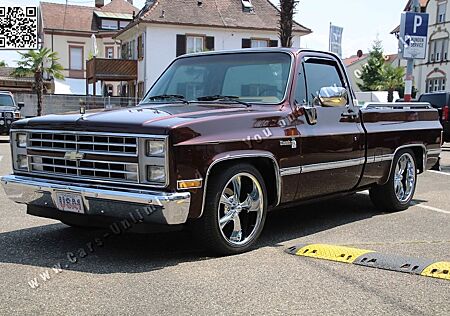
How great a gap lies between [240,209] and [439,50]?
4400cm

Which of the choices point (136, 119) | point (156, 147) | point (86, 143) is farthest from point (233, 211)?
point (86, 143)

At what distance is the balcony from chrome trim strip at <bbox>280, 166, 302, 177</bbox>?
3056cm

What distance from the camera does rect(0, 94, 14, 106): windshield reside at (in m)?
21.3

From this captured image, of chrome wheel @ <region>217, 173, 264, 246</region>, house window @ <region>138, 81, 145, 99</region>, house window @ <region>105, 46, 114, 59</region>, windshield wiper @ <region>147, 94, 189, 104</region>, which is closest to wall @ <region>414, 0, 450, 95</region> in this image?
house window @ <region>138, 81, 145, 99</region>

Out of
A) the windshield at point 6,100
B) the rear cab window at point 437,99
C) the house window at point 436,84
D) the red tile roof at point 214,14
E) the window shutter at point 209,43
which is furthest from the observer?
the house window at point 436,84

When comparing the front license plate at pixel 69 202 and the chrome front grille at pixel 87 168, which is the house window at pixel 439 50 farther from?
the front license plate at pixel 69 202

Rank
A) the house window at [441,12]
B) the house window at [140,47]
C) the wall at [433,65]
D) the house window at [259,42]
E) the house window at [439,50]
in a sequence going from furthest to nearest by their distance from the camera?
the house window at [441,12] < the house window at [439,50] < the wall at [433,65] < the house window at [259,42] < the house window at [140,47]

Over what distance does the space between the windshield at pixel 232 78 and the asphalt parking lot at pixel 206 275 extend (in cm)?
148

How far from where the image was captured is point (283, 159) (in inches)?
217

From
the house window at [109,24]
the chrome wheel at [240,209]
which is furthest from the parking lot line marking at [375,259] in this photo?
the house window at [109,24]

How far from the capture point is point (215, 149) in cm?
485

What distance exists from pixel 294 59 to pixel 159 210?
95.4 inches

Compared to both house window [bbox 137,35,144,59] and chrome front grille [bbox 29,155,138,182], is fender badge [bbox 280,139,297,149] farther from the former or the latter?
house window [bbox 137,35,144,59]

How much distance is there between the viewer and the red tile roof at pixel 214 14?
36375 millimetres
